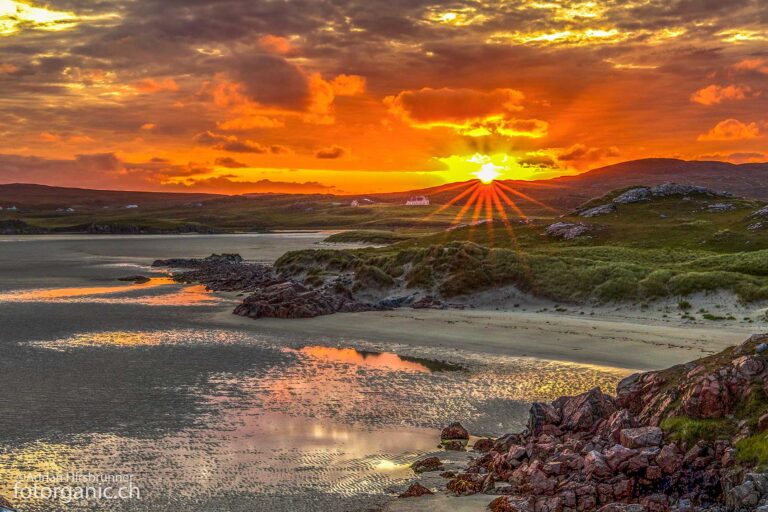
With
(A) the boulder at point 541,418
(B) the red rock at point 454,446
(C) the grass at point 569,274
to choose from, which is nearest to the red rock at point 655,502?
(A) the boulder at point 541,418

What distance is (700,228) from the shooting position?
94188mm

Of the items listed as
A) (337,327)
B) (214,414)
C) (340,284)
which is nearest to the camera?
(214,414)

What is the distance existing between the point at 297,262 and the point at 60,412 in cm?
5725

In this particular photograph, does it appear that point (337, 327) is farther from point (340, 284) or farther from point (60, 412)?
point (60, 412)

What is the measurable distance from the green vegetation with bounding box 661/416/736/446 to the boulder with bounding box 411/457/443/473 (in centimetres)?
661

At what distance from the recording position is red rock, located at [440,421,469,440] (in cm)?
2241

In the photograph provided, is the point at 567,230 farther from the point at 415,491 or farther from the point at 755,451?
the point at 755,451

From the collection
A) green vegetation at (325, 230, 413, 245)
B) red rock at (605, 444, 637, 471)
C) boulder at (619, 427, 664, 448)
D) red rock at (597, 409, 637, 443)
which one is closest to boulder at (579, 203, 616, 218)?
green vegetation at (325, 230, 413, 245)

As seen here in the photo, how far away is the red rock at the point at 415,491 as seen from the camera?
56.5 ft

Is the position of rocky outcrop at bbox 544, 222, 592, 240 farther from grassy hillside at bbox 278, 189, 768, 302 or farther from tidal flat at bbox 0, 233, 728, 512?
tidal flat at bbox 0, 233, 728, 512

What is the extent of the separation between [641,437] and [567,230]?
87.9m

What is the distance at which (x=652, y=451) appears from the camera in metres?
15.9

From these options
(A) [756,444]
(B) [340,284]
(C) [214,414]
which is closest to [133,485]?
(C) [214,414]

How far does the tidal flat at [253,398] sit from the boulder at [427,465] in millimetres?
598
